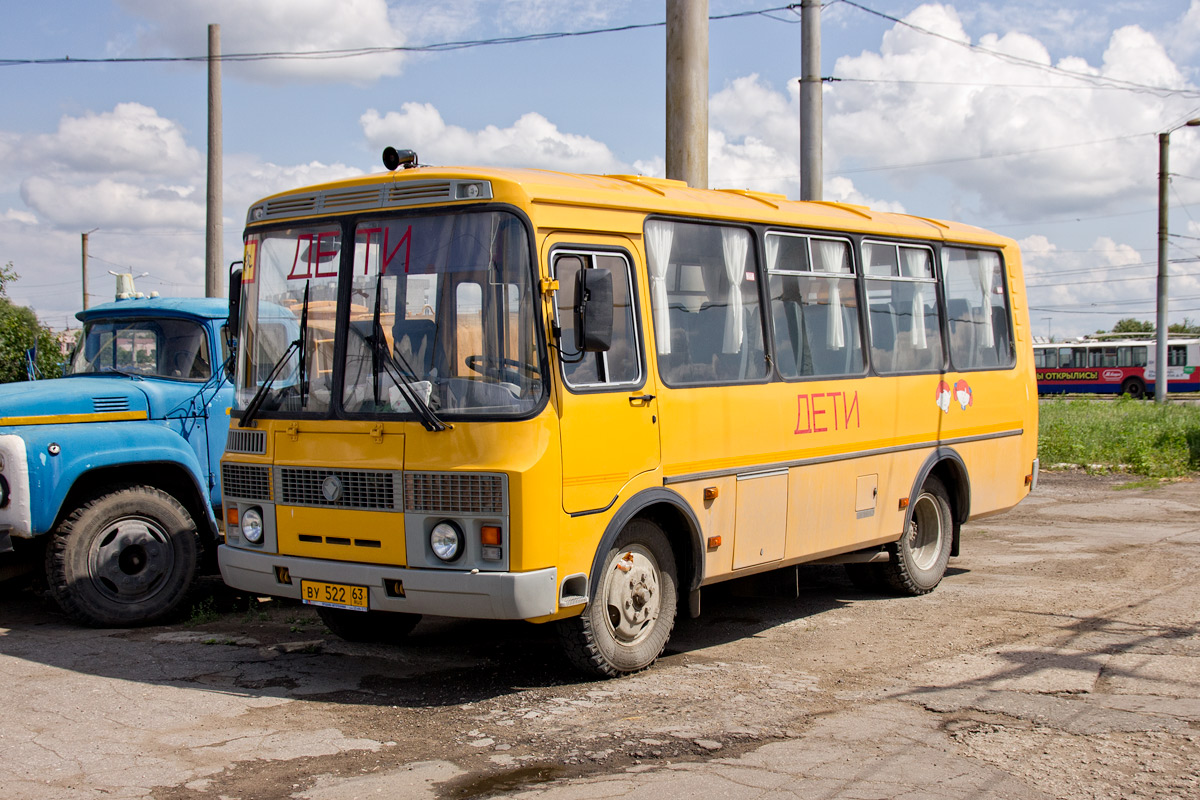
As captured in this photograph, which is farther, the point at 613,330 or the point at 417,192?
the point at 613,330

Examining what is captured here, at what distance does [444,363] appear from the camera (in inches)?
244

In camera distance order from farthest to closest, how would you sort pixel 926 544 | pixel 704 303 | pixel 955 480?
pixel 955 480 → pixel 926 544 → pixel 704 303

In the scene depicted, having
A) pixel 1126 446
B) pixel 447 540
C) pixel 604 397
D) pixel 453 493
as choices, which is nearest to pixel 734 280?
pixel 604 397

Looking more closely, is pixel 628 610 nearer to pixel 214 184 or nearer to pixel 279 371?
pixel 279 371

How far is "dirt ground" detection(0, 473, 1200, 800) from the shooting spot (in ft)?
16.7

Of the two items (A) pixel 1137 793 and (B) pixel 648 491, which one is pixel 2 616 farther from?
(A) pixel 1137 793

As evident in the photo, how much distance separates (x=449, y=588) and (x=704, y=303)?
264 cm

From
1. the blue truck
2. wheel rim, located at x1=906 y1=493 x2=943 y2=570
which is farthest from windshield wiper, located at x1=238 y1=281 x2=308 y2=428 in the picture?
wheel rim, located at x1=906 y1=493 x2=943 y2=570

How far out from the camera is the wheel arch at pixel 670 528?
6496 millimetres

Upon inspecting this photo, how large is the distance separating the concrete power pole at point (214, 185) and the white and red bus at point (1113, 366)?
4783 centimetres

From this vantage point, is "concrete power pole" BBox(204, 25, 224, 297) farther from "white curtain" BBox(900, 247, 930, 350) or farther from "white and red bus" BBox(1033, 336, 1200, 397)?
"white and red bus" BBox(1033, 336, 1200, 397)

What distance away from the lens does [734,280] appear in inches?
307

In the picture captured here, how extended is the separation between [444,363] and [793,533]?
3.11 metres

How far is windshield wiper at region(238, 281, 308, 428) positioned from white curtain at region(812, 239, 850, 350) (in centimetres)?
389
